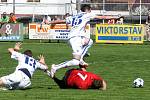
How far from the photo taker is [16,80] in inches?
585

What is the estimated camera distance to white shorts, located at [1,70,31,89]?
14.8 m

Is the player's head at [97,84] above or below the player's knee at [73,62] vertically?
below

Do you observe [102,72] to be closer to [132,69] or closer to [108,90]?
[132,69]

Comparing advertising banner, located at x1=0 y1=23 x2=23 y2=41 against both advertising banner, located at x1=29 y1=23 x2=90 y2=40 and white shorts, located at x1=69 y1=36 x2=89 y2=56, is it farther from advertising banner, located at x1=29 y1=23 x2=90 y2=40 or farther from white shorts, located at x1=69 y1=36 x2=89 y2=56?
white shorts, located at x1=69 y1=36 x2=89 y2=56

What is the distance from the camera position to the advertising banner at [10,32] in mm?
41938

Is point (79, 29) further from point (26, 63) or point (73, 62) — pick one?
point (26, 63)

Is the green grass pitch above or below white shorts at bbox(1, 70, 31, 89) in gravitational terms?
below

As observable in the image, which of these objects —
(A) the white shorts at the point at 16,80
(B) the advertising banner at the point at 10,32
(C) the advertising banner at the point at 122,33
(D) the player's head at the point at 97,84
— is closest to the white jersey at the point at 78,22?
(D) the player's head at the point at 97,84

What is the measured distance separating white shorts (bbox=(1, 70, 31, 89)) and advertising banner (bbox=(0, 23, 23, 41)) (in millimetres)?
26983

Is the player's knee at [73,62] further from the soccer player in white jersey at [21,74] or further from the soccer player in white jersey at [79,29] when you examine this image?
the soccer player in white jersey at [21,74]

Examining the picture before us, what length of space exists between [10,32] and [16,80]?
2729 centimetres

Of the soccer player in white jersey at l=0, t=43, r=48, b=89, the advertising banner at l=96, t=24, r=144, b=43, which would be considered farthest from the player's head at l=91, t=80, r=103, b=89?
the advertising banner at l=96, t=24, r=144, b=43

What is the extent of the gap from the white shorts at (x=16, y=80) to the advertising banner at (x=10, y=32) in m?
27.0

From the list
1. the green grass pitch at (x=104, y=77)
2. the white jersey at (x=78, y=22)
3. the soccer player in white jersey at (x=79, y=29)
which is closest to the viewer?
the green grass pitch at (x=104, y=77)
